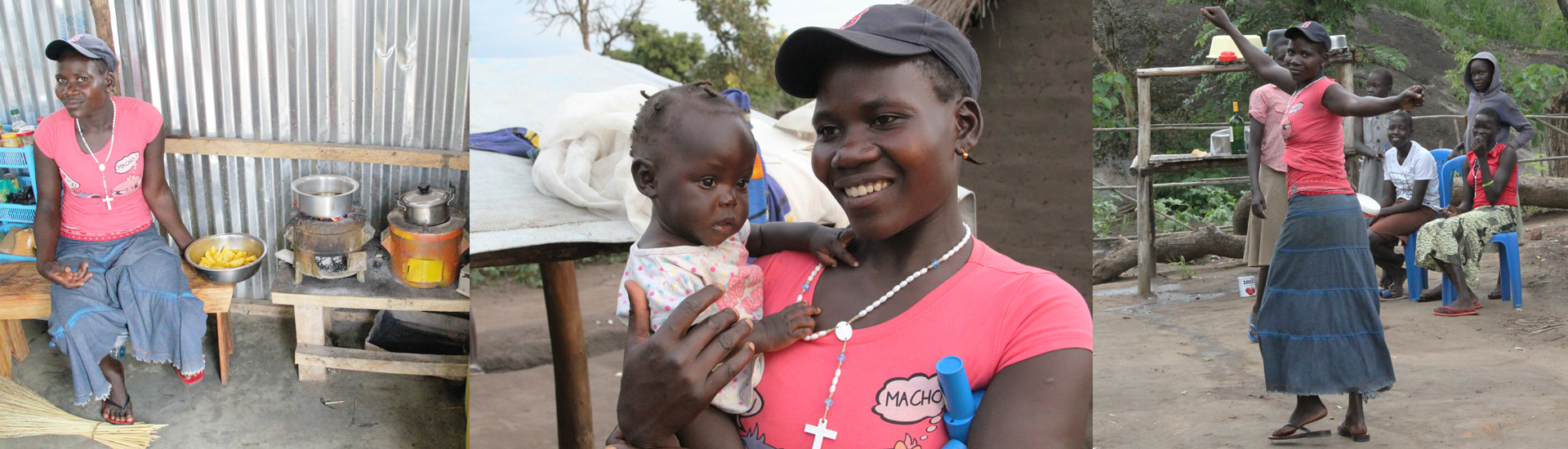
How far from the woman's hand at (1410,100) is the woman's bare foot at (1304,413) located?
806 mm

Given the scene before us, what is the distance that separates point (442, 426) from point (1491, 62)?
336 centimetres

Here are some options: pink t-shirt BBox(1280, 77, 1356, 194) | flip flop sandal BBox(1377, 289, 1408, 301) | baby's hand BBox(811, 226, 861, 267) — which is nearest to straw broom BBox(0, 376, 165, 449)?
baby's hand BBox(811, 226, 861, 267)

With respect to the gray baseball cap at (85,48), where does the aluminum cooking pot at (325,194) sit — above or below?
below

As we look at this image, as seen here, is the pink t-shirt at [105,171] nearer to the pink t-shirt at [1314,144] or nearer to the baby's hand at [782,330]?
the baby's hand at [782,330]

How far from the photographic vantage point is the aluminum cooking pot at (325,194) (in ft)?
11.0

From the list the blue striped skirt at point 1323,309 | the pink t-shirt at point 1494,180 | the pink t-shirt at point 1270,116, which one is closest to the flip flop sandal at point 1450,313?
the blue striped skirt at point 1323,309

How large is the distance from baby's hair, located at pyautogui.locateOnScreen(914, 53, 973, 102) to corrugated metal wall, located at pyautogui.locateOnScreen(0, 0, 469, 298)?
253 cm

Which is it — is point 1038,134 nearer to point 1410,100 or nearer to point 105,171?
point 1410,100

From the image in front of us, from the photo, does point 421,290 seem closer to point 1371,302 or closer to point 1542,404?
point 1371,302

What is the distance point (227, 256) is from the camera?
339cm

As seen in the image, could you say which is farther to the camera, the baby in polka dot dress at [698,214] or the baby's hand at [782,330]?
the baby in polka dot dress at [698,214]

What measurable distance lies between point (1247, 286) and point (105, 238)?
353 centimetres

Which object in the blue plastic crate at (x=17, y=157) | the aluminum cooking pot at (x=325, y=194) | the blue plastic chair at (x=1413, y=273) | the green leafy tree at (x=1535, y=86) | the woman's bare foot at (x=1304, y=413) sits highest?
the green leafy tree at (x=1535, y=86)

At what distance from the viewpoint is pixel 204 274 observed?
3.26 m
